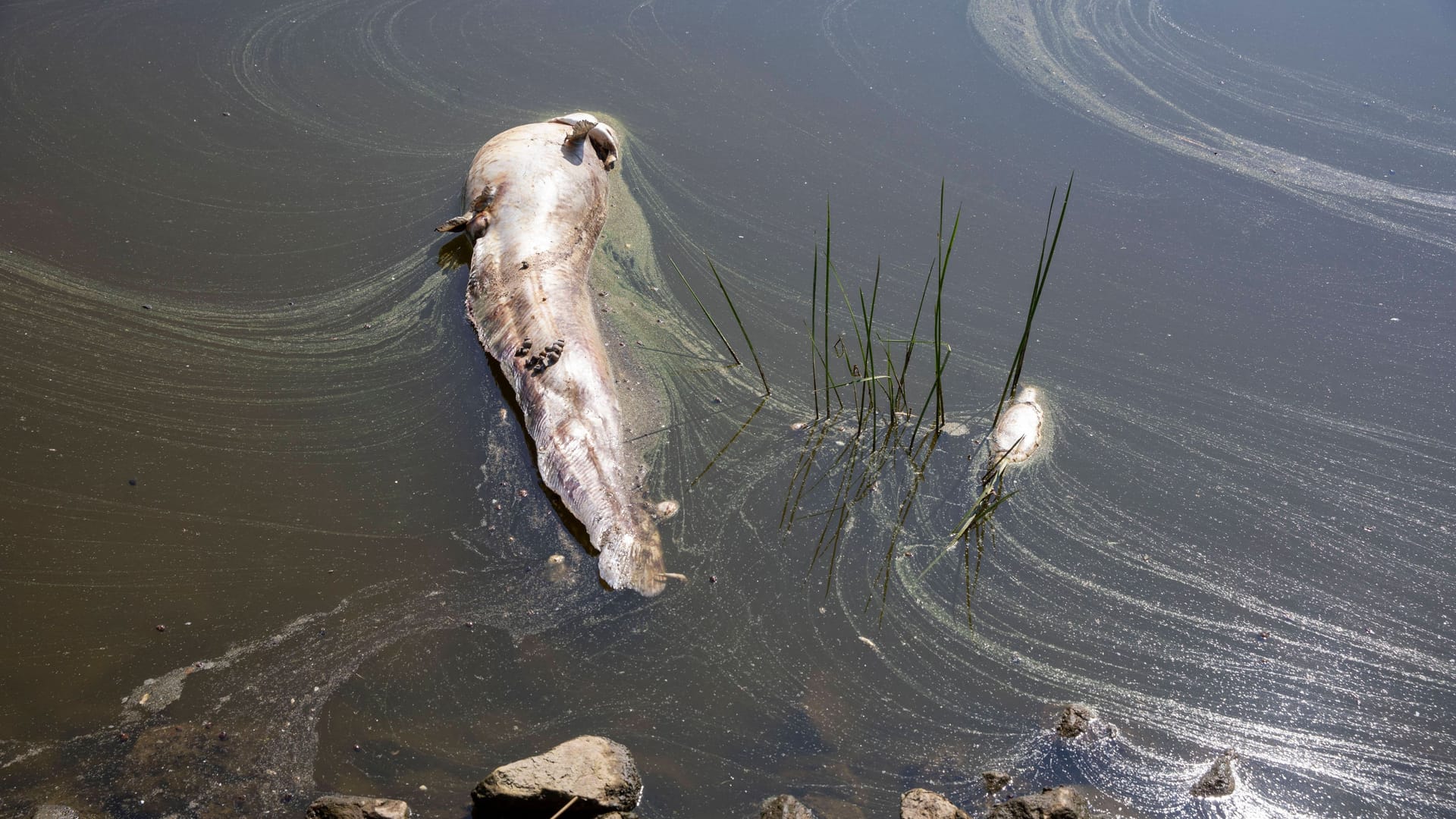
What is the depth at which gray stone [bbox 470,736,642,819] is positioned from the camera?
194 centimetres

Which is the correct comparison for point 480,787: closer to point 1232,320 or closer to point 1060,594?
point 1060,594

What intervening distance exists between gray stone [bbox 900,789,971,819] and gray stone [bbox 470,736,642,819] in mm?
546

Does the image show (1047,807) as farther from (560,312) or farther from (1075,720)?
(560,312)

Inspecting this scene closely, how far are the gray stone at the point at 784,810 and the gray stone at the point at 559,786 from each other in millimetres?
266

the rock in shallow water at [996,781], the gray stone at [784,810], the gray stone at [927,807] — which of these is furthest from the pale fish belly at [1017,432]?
the gray stone at [784,810]

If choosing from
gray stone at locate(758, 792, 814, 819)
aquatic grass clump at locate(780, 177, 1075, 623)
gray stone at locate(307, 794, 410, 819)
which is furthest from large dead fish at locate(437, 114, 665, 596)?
gray stone at locate(307, 794, 410, 819)

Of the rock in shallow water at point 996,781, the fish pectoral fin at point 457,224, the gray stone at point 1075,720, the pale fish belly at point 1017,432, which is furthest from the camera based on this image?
the fish pectoral fin at point 457,224

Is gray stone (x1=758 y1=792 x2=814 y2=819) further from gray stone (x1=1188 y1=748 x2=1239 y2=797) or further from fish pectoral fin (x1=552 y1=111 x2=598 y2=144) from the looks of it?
fish pectoral fin (x1=552 y1=111 x2=598 y2=144)

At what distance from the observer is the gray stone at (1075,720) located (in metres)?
2.23

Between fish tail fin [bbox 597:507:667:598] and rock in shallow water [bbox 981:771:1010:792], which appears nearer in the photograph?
rock in shallow water [bbox 981:771:1010:792]

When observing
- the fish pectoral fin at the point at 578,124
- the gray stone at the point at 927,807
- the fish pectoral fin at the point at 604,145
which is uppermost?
the fish pectoral fin at the point at 578,124

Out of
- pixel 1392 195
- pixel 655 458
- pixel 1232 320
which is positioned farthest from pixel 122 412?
pixel 1392 195

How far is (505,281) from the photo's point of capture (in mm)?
3072

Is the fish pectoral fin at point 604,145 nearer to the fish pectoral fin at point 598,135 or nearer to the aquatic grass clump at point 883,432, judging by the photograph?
the fish pectoral fin at point 598,135
